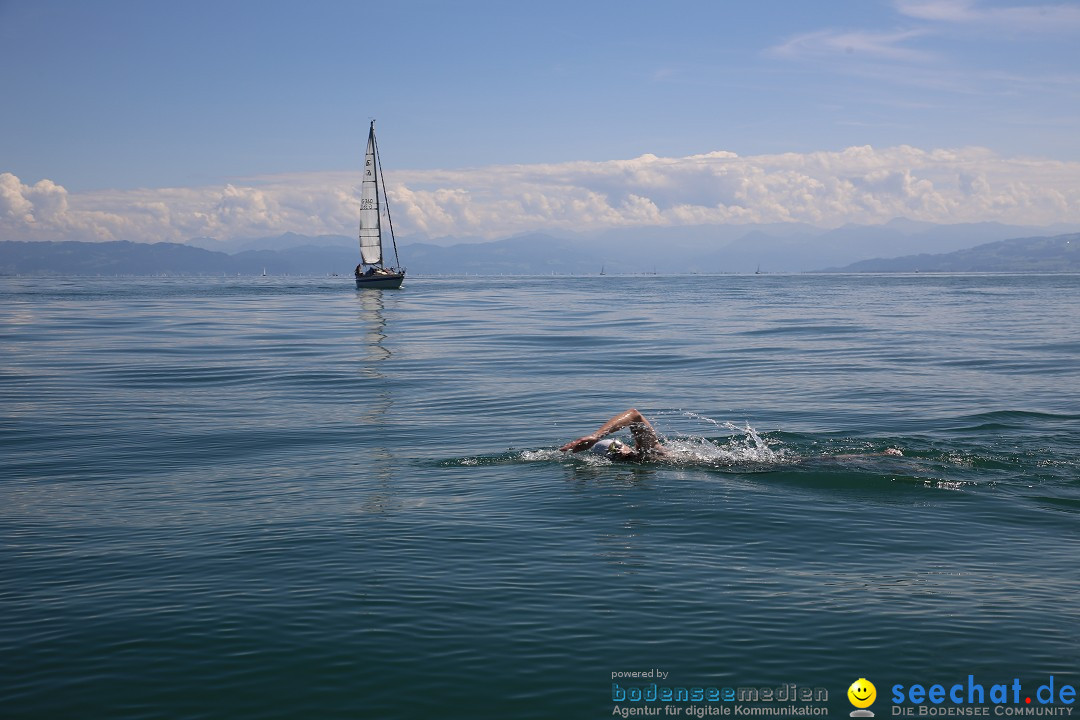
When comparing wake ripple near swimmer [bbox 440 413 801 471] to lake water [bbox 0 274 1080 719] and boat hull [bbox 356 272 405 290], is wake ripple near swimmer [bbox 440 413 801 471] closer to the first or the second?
lake water [bbox 0 274 1080 719]

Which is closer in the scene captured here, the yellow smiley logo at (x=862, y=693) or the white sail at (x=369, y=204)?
the yellow smiley logo at (x=862, y=693)

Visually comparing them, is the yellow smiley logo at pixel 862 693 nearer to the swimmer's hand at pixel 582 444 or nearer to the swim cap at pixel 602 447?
the swimmer's hand at pixel 582 444

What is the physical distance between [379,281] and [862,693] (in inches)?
5178

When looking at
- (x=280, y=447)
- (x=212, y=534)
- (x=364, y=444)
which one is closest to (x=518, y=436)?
(x=364, y=444)

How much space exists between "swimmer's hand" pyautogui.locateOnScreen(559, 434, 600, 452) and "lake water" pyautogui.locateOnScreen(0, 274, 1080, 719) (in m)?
0.50

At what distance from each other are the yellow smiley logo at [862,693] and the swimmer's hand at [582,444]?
9351 mm

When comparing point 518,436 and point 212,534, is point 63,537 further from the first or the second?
point 518,436

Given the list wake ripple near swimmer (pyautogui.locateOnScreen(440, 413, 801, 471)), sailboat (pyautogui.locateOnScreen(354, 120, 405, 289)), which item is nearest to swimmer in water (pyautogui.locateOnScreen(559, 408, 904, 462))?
wake ripple near swimmer (pyautogui.locateOnScreen(440, 413, 801, 471))

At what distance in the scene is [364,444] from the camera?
872 inches

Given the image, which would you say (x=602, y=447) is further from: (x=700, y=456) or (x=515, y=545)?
(x=515, y=545)

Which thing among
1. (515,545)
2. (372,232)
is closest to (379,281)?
(372,232)

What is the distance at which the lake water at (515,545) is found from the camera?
29.6 feet

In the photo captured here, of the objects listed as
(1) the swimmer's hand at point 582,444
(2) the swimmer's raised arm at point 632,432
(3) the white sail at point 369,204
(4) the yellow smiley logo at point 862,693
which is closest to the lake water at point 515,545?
(4) the yellow smiley logo at point 862,693

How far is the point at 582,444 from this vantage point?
60.3 feet
